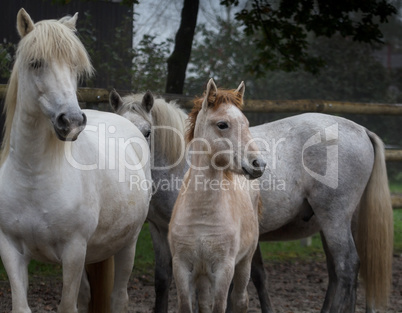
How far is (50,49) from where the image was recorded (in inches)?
125

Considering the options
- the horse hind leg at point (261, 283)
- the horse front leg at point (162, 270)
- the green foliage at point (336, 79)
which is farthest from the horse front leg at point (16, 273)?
the green foliage at point (336, 79)

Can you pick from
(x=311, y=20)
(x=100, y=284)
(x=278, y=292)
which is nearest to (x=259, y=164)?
(x=100, y=284)

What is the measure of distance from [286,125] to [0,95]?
2.54 metres

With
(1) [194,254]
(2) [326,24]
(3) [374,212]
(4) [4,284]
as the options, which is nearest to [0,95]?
(4) [4,284]

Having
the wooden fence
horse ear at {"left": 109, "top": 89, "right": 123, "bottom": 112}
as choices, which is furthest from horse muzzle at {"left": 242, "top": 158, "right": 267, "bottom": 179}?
the wooden fence

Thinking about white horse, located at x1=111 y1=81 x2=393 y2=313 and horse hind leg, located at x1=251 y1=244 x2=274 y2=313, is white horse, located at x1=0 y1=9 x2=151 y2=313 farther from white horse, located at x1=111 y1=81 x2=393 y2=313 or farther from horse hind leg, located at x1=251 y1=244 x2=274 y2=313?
horse hind leg, located at x1=251 y1=244 x2=274 y2=313

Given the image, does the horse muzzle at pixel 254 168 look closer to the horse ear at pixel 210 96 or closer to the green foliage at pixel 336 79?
the horse ear at pixel 210 96

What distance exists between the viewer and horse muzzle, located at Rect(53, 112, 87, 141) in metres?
3.01

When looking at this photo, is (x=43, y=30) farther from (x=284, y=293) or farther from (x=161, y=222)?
(x=284, y=293)

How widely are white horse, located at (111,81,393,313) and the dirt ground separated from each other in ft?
1.47

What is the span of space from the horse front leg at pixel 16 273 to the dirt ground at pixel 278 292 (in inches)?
71.1

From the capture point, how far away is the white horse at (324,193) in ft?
16.0

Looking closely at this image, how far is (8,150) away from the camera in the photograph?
3.48m

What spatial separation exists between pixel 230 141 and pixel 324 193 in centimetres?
167
